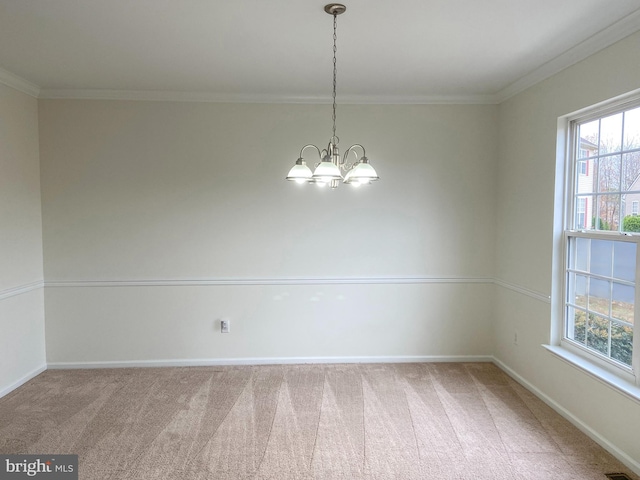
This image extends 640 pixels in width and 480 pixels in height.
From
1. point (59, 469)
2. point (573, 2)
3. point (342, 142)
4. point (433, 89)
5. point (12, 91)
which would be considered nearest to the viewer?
point (573, 2)

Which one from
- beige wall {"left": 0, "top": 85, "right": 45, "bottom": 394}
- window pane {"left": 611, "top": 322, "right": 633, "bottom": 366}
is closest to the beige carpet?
beige wall {"left": 0, "top": 85, "right": 45, "bottom": 394}

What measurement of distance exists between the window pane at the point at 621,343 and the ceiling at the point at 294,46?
1.83 metres

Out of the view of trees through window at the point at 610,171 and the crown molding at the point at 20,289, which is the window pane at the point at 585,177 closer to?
the view of trees through window at the point at 610,171

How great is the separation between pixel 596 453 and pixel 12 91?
17.3ft

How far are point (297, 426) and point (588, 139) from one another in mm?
2983

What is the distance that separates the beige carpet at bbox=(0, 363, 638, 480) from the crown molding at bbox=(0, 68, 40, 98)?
2.65m

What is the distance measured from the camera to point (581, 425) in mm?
2916

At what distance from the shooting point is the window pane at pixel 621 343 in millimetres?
2633

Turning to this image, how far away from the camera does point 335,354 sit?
168 inches

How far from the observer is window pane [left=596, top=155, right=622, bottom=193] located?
275cm

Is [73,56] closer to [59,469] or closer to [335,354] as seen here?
[59,469]

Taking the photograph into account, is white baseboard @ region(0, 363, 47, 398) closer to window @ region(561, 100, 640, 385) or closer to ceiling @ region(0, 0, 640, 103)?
ceiling @ region(0, 0, 640, 103)

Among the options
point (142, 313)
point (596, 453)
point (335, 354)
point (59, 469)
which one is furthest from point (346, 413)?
point (142, 313)

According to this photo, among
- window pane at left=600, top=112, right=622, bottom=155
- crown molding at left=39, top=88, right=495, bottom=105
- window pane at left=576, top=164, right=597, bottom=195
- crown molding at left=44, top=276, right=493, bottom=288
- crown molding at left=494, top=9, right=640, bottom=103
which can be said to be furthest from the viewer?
crown molding at left=44, top=276, right=493, bottom=288
